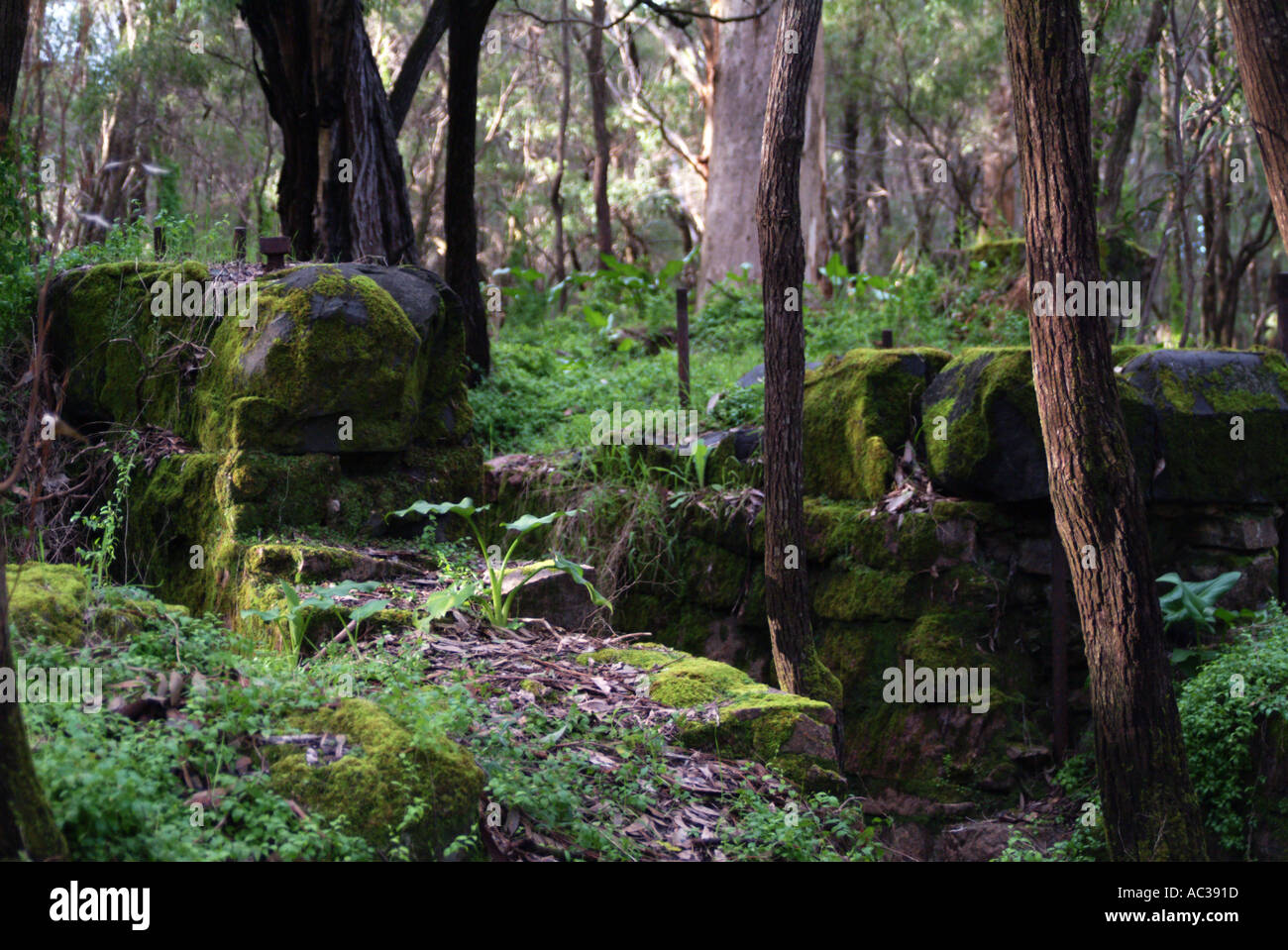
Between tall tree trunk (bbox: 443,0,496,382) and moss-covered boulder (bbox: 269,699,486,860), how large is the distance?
788cm

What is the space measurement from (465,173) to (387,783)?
29.4 feet

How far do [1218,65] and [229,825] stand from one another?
16451 millimetres

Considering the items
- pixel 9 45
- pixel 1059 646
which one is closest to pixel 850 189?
pixel 1059 646

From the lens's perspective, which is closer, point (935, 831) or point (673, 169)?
point (935, 831)

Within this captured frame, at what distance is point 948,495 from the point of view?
311 inches

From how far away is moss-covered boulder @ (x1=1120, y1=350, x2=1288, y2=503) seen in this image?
758cm

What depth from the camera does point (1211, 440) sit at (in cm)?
759

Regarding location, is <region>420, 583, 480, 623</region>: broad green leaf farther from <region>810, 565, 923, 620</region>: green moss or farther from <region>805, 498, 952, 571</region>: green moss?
<region>810, 565, 923, 620</region>: green moss

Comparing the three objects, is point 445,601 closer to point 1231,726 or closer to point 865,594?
point 865,594

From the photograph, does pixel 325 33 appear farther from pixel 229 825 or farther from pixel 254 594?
pixel 229 825

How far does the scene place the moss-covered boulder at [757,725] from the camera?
14.4ft

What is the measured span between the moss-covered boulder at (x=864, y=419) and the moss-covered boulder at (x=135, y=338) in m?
4.67
